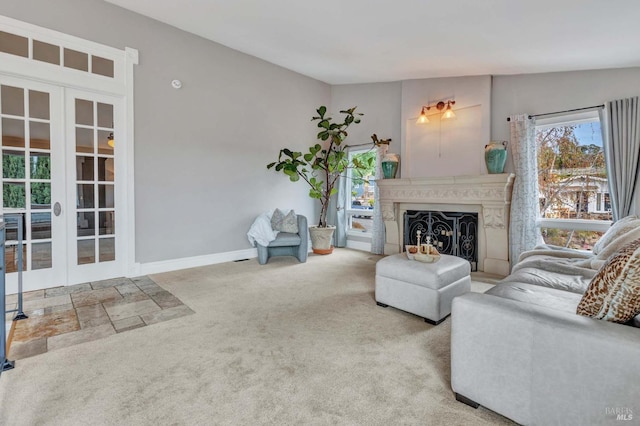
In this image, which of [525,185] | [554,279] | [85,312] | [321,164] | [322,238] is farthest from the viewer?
[321,164]

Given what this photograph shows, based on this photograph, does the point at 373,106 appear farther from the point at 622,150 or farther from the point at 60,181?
the point at 60,181

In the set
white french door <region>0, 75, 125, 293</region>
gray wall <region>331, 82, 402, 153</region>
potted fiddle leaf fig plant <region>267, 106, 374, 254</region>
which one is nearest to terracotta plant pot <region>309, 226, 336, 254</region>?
potted fiddle leaf fig plant <region>267, 106, 374, 254</region>

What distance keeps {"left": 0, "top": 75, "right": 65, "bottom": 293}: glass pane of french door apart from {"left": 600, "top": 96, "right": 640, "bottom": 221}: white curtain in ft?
20.6

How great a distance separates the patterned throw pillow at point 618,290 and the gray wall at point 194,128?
4.43 m

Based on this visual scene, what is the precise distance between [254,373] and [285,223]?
3129 millimetres

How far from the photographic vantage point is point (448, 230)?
4.85 meters

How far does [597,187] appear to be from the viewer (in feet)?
12.3

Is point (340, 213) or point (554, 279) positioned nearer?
point (554, 279)

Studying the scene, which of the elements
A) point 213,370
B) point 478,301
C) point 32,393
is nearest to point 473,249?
point 478,301

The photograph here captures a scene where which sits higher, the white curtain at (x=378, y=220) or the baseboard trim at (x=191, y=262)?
the white curtain at (x=378, y=220)

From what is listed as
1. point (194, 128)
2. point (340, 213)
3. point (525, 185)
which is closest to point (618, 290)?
point (525, 185)

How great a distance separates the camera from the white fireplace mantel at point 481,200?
4168mm

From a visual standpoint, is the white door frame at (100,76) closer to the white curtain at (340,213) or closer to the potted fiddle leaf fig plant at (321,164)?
the potted fiddle leaf fig plant at (321,164)

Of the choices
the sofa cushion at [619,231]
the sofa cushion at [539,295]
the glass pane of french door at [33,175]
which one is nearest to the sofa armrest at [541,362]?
the sofa cushion at [539,295]
